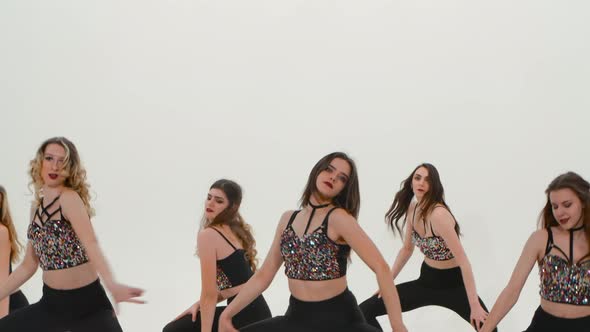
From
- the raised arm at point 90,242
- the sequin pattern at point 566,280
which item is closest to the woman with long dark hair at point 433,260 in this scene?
the sequin pattern at point 566,280

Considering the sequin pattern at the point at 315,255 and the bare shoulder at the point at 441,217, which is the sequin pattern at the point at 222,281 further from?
the bare shoulder at the point at 441,217

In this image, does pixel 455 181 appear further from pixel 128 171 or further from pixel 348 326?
pixel 348 326

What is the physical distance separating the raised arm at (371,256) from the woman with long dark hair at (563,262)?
58 cm

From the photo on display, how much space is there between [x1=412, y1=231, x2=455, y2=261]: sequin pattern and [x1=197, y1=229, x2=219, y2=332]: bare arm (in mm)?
1671

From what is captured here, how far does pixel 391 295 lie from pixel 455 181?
4086 mm

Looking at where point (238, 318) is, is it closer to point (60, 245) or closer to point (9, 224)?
point (60, 245)

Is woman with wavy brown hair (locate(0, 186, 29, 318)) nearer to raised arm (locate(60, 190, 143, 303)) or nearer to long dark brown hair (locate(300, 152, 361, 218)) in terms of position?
raised arm (locate(60, 190, 143, 303))

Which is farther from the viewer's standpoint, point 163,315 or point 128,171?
point 128,171

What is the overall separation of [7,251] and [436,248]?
296cm

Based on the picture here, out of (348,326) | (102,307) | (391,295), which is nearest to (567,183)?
(391,295)

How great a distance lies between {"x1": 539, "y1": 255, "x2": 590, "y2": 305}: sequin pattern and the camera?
4387 mm

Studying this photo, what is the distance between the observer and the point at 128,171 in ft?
29.5

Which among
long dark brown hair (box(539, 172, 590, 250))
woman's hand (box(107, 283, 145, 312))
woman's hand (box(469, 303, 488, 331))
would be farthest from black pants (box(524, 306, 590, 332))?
woman's hand (box(107, 283, 145, 312))

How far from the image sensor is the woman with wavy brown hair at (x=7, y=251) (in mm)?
5727
